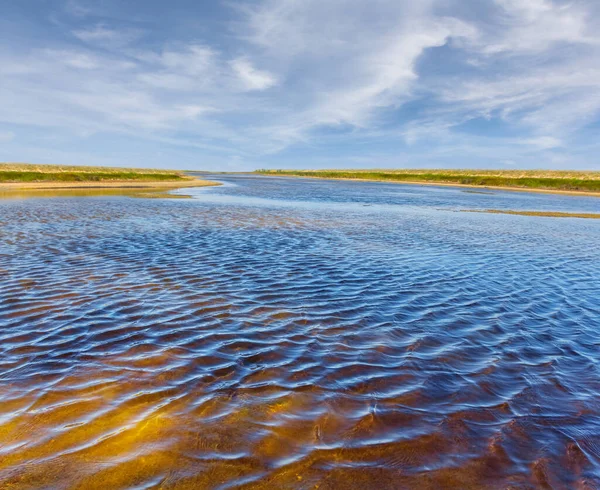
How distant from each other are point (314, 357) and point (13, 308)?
19.4 feet

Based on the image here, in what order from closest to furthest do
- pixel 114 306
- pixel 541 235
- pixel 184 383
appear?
pixel 184 383
pixel 114 306
pixel 541 235

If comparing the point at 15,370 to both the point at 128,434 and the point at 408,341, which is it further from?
the point at 408,341

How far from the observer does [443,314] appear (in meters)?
8.46

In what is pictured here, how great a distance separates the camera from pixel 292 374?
18.5ft

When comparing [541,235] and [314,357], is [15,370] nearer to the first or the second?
[314,357]

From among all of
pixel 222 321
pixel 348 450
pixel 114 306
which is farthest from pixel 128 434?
pixel 114 306

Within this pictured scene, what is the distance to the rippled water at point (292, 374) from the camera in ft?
12.7

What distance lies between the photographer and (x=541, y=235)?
69.9ft

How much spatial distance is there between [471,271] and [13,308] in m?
11.8

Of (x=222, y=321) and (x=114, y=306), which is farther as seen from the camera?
(x=114, y=306)

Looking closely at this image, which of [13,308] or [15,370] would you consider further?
[13,308]

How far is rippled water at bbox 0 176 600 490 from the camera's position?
387 centimetres

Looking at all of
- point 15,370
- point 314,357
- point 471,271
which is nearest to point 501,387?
point 314,357

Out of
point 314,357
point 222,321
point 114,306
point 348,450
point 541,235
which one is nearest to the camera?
point 348,450
